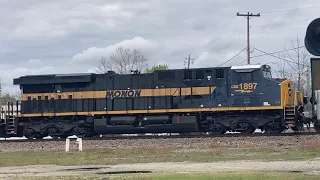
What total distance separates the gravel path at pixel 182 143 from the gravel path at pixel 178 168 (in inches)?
268

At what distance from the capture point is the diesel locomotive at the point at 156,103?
89.5ft

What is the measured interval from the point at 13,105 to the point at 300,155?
66.9 ft

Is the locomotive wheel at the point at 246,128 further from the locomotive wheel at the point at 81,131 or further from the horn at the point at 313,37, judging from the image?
the horn at the point at 313,37

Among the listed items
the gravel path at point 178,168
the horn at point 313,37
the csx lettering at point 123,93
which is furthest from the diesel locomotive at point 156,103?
the horn at point 313,37

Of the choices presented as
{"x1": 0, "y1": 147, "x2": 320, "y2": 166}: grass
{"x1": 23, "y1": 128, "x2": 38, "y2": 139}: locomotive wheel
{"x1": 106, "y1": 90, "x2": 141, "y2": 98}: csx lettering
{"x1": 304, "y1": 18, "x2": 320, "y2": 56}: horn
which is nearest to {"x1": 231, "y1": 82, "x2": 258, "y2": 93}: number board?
{"x1": 106, "y1": 90, "x2": 141, "y2": 98}: csx lettering

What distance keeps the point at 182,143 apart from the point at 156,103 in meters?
6.73

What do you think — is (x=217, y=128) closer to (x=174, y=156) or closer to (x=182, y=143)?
(x=182, y=143)

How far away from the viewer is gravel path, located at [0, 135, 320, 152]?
20858 millimetres

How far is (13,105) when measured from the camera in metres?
31.0

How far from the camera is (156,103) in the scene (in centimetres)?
2888

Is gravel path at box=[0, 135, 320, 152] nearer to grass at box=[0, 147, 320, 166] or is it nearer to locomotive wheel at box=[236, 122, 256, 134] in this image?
grass at box=[0, 147, 320, 166]

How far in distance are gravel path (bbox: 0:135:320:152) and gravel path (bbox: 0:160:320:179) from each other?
6798 millimetres

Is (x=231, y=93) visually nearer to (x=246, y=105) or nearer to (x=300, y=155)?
(x=246, y=105)

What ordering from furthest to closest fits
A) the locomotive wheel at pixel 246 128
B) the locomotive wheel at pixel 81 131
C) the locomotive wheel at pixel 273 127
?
1. the locomotive wheel at pixel 81 131
2. the locomotive wheel at pixel 246 128
3. the locomotive wheel at pixel 273 127
